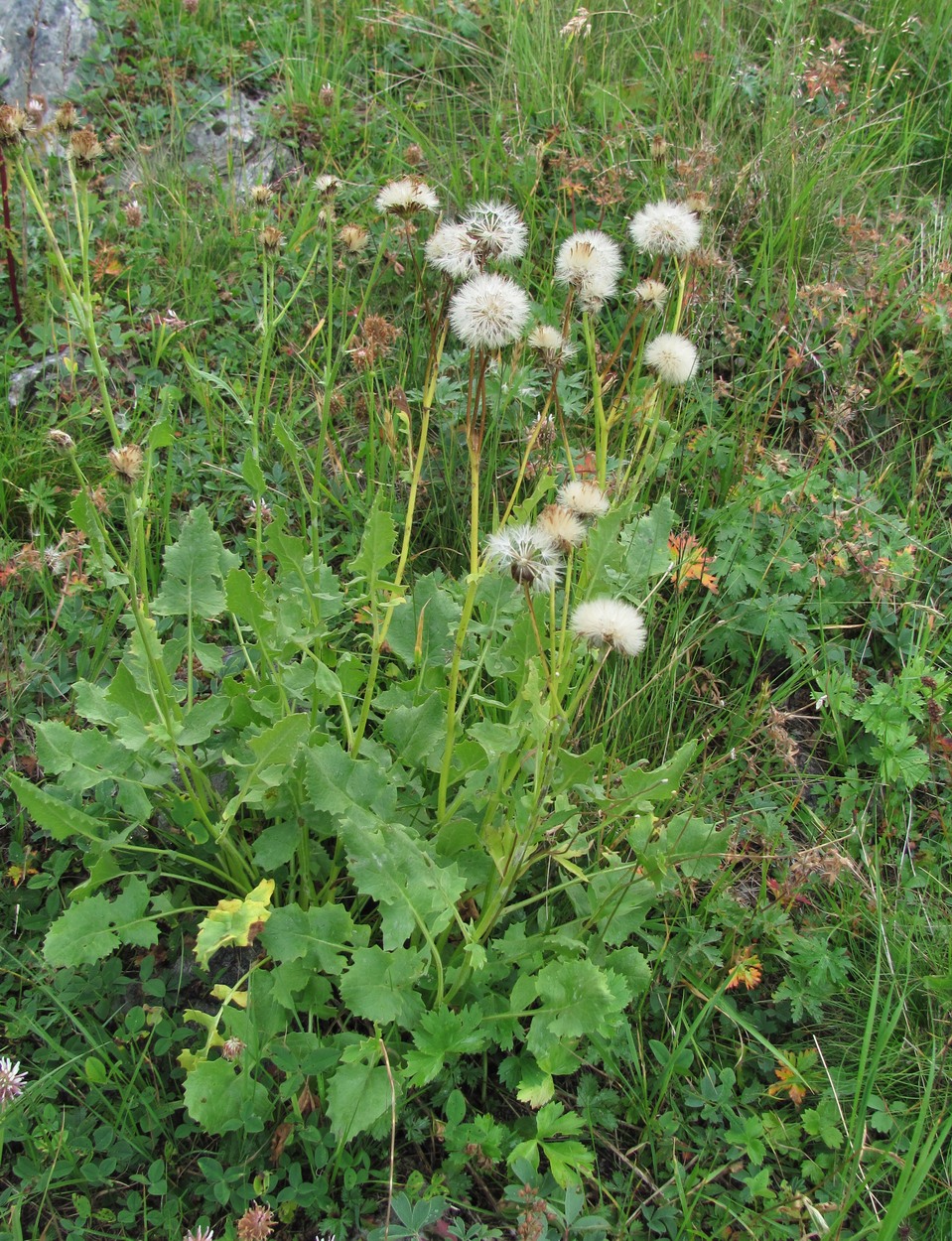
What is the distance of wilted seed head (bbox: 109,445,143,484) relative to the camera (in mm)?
1686

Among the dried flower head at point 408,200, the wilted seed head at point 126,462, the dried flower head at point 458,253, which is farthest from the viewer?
the dried flower head at point 408,200

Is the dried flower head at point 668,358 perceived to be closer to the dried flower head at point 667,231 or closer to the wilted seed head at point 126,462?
the dried flower head at point 667,231

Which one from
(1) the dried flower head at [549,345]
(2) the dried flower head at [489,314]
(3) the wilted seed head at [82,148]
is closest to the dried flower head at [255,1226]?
(2) the dried flower head at [489,314]

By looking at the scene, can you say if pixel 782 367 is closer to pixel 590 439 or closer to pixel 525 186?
pixel 590 439

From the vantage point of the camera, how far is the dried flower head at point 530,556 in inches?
62.4

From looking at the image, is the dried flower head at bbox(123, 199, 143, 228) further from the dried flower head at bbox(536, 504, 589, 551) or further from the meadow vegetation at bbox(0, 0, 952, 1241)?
the dried flower head at bbox(536, 504, 589, 551)

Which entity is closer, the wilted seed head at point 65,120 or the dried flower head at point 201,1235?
the dried flower head at point 201,1235

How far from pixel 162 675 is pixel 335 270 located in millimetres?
2334

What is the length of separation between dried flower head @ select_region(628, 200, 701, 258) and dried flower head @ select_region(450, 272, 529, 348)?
0.60 meters

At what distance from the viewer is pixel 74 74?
4.07 m

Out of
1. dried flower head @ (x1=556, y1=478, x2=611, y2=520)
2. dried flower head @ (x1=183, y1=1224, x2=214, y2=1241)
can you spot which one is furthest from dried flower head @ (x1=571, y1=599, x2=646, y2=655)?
dried flower head @ (x1=183, y1=1224, x2=214, y2=1241)

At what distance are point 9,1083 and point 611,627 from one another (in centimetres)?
142

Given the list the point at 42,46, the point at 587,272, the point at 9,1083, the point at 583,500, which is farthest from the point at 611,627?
the point at 42,46

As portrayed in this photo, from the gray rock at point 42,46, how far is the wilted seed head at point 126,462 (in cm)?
292
